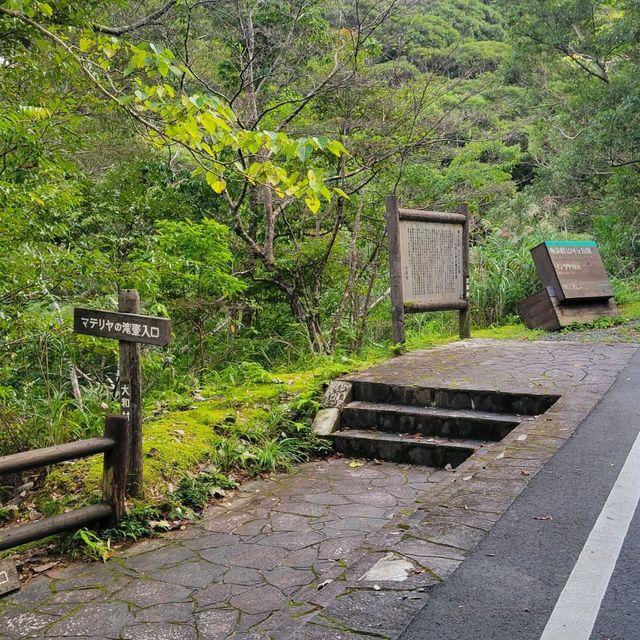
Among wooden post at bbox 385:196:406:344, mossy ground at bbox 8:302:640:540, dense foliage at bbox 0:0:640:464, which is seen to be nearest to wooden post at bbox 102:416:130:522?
mossy ground at bbox 8:302:640:540

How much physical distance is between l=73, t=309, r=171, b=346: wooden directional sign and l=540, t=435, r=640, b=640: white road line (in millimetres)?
2830

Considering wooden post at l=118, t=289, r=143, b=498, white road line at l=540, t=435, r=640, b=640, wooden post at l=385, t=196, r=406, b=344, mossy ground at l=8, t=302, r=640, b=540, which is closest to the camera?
white road line at l=540, t=435, r=640, b=640

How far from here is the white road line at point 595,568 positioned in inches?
86.3

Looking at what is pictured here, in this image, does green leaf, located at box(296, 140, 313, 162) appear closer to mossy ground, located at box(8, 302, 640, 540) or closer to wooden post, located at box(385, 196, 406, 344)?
mossy ground, located at box(8, 302, 640, 540)

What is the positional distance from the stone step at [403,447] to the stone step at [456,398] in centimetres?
41

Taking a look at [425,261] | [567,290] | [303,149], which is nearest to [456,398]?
[425,261]

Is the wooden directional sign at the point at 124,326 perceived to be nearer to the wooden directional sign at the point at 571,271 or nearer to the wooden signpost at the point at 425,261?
the wooden signpost at the point at 425,261

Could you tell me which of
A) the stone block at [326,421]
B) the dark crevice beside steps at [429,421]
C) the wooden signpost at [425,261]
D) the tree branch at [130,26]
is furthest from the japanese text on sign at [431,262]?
the tree branch at [130,26]

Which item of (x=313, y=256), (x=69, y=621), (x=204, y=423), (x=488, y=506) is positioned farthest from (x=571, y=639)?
(x=313, y=256)

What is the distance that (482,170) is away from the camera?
15.3 meters

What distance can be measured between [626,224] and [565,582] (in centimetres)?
1383

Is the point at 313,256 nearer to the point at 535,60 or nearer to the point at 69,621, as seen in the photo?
the point at 69,621

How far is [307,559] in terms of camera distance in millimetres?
3740

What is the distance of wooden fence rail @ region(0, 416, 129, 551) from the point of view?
11.9 ft
